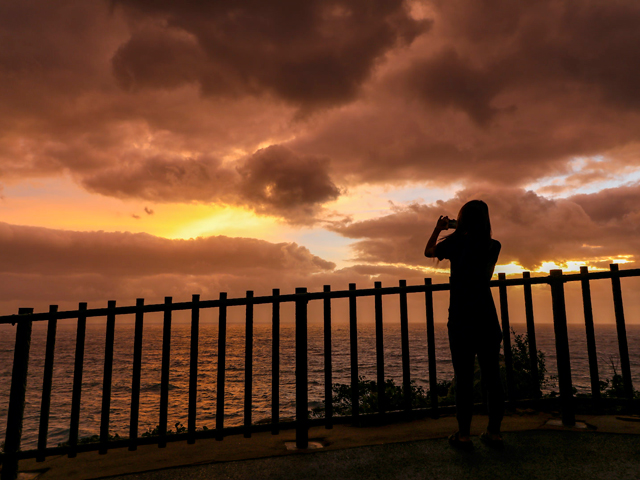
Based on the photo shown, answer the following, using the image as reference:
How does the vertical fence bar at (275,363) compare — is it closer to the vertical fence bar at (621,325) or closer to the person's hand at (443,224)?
the person's hand at (443,224)

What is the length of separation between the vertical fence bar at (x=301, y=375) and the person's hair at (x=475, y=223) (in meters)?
1.73

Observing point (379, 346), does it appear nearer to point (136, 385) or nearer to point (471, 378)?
point (471, 378)

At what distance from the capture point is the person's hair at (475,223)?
370 cm

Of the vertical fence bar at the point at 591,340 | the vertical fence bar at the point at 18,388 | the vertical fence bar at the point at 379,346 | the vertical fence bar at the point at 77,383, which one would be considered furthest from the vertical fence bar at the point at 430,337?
the vertical fence bar at the point at 18,388

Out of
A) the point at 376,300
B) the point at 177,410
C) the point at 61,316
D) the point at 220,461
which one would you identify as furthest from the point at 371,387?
the point at 177,410

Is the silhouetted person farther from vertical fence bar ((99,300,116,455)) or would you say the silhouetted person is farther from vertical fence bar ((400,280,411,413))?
vertical fence bar ((99,300,116,455))

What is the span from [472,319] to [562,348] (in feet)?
5.63

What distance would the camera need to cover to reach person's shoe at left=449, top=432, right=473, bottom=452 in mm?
3490

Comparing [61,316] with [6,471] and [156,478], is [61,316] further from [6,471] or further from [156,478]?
[156,478]

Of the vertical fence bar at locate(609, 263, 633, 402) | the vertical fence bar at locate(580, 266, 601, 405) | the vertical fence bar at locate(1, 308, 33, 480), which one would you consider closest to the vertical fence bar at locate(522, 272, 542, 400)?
the vertical fence bar at locate(580, 266, 601, 405)

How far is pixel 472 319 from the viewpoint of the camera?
3.60 meters

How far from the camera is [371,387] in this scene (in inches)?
360

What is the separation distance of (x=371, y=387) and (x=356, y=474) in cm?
631

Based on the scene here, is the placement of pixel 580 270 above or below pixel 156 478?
above
